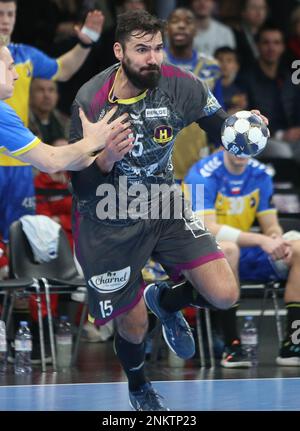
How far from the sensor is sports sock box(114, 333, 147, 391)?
7387 mm

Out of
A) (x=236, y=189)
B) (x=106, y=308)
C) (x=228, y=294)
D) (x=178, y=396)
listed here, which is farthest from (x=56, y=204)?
(x=228, y=294)

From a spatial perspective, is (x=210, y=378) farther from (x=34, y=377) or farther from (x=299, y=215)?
(x=299, y=215)

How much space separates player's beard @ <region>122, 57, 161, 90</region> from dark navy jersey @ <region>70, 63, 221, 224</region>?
108 millimetres

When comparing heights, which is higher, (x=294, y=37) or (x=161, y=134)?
(x=294, y=37)

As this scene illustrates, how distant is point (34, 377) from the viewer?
9.09 metres

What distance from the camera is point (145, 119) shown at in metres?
7.29

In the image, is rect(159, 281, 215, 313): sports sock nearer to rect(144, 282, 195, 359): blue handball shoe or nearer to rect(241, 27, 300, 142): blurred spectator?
rect(144, 282, 195, 359): blue handball shoe

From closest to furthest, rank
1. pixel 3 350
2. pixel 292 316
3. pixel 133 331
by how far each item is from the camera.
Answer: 1. pixel 133 331
2. pixel 3 350
3. pixel 292 316

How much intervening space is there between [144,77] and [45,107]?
4.40m

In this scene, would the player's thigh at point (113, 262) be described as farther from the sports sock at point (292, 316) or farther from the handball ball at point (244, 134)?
the sports sock at point (292, 316)

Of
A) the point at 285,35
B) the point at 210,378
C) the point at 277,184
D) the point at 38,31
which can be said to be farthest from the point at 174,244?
the point at 285,35

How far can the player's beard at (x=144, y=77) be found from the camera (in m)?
7.16

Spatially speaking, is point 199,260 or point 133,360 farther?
point 133,360

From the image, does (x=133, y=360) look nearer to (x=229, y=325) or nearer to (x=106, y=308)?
(x=106, y=308)
